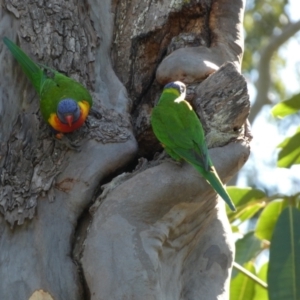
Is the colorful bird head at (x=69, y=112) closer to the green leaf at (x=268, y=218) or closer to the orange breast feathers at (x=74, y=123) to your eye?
the orange breast feathers at (x=74, y=123)

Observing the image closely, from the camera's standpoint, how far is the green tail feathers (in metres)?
2.33

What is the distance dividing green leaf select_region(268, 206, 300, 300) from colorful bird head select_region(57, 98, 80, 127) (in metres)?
0.99

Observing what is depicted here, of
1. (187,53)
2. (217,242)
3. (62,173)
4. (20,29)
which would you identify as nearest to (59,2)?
(20,29)

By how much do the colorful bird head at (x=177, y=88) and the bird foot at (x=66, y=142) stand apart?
38 cm

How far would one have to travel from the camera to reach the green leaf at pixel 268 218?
3032mm

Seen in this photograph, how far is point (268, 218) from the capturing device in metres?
3.06

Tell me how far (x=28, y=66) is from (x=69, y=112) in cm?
A: 26

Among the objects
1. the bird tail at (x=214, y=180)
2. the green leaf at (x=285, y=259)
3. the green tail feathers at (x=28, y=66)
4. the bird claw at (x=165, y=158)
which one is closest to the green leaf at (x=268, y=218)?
the green leaf at (x=285, y=259)

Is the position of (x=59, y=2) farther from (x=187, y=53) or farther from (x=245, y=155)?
(x=245, y=155)

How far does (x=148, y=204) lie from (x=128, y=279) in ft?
0.82

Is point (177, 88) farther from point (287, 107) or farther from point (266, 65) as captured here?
point (266, 65)

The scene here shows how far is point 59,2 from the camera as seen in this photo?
245 cm

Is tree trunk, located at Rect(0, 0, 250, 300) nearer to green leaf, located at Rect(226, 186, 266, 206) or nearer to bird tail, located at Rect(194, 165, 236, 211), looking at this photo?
bird tail, located at Rect(194, 165, 236, 211)

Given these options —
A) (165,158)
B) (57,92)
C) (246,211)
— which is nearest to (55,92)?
(57,92)
